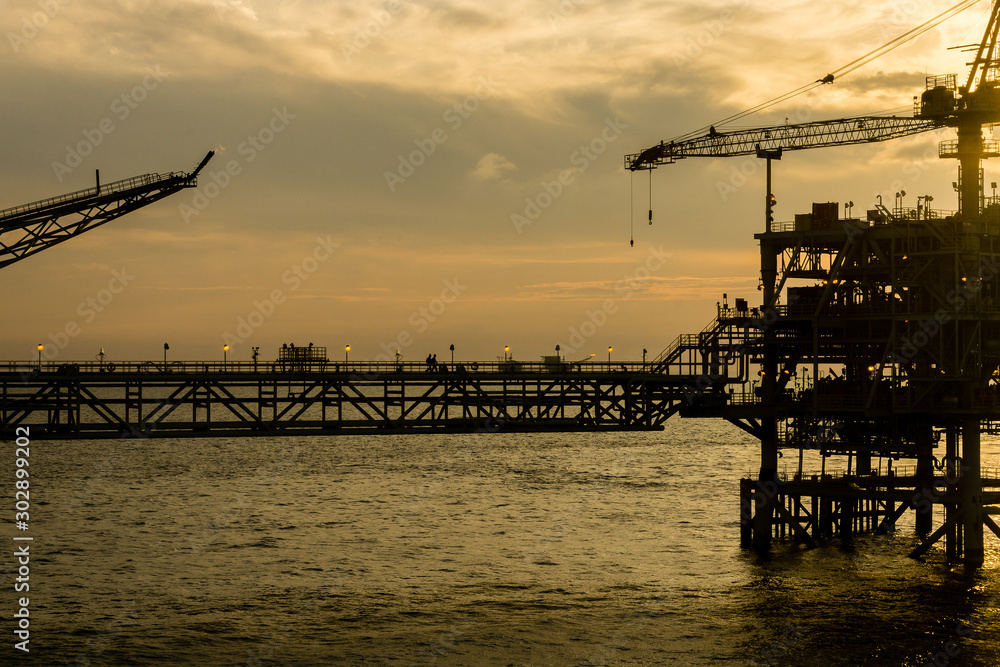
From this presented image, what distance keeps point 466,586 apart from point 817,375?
88.1 ft

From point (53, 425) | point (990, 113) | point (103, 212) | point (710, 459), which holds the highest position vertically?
point (990, 113)

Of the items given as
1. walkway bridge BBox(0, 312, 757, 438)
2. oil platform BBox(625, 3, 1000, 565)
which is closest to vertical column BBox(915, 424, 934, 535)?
oil platform BBox(625, 3, 1000, 565)

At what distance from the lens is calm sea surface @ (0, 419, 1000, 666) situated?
4900 cm

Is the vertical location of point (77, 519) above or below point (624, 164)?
below

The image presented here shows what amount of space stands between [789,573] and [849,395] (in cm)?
1241

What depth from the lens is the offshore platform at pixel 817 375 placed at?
60719mm

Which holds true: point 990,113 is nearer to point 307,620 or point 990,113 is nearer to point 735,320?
point 735,320

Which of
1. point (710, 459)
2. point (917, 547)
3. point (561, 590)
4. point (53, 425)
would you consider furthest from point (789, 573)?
point (710, 459)

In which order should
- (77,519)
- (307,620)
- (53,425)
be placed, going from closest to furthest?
(307,620), (53,425), (77,519)

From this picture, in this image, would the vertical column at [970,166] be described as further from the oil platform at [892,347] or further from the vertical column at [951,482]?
the vertical column at [951,482]

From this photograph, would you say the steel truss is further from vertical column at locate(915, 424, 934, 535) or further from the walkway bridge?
vertical column at locate(915, 424, 934, 535)

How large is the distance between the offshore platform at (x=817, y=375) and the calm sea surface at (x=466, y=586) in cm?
541

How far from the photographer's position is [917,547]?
69.4m

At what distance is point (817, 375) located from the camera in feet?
220
